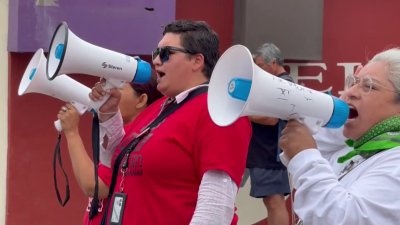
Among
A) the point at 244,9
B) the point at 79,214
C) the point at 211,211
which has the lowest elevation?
the point at 79,214

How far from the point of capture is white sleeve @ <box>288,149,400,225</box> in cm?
200

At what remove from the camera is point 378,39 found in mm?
5926

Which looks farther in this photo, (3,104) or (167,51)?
(3,104)

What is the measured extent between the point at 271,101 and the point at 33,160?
137 inches

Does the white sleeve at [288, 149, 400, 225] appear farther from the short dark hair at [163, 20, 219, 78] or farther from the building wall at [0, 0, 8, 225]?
the building wall at [0, 0, 8, 225]

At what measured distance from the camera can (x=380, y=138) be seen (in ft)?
7.06

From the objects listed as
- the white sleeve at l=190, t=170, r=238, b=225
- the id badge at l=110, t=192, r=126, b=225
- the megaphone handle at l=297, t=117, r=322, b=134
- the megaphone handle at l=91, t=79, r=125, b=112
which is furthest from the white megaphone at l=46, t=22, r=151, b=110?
the megaphone handle at l=297, t=117, r=322, b=134

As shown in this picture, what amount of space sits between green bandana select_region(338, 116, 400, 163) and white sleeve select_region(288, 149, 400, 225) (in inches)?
1.2

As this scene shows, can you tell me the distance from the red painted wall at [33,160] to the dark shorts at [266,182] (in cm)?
128

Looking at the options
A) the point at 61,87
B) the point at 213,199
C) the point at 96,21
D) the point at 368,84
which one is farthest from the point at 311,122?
the point at 96,21

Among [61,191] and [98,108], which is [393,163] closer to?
[98,108]

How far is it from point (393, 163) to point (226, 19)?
3.77m

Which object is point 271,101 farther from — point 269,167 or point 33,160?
point 33,160

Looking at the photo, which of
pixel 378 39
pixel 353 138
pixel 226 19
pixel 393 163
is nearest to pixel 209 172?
pixel 353 138
